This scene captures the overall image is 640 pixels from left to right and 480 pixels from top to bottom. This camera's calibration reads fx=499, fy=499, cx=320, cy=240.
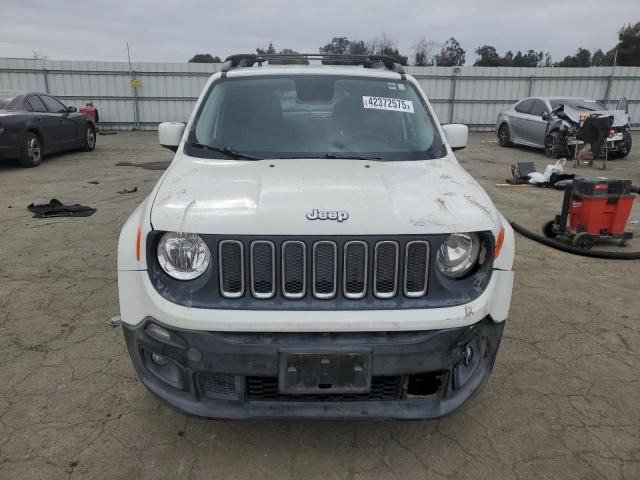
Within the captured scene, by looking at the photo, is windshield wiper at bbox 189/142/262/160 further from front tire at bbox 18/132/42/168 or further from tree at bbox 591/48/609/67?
tree at bbox 591/48/609/67

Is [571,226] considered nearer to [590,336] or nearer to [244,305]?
[590,336]

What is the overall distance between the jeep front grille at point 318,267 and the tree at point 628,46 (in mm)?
50222

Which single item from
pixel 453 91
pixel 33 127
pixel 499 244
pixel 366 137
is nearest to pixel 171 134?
pixel 366 137

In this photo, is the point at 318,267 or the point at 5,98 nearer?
the point at 318,267

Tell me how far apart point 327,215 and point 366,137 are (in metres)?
1.24

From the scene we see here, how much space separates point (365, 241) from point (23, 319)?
120 inches

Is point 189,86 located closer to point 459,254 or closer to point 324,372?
point 459,254

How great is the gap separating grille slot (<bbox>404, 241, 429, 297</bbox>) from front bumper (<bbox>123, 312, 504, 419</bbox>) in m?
0.19

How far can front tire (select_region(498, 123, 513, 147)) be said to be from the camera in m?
15.5

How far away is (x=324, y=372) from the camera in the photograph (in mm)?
2084

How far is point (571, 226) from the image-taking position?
5.93 metres

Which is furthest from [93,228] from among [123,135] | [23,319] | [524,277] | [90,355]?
[123,135]

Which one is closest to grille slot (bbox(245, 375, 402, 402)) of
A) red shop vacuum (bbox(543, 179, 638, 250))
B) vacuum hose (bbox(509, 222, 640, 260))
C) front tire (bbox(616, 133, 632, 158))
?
vacuum hose (bbox(509, 222, 640, 260))

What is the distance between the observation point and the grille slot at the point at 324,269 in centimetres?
212
